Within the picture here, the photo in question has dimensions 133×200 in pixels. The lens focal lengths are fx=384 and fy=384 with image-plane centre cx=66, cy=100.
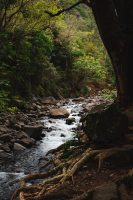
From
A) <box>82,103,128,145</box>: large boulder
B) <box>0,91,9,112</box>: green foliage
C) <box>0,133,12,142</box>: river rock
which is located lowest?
<box>0,133,12,142</box>: river rock

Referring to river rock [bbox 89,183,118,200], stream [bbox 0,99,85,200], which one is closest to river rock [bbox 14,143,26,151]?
stream [bbox 0,99,85,200]

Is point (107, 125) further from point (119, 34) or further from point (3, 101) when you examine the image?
point (3, 101)

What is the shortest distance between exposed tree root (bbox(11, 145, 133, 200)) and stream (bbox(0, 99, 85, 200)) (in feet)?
1.73

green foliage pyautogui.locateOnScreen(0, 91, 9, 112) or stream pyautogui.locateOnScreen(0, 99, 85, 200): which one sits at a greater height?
green foliage pyautogui.locateOnScreen(0, 91, 9, 112)

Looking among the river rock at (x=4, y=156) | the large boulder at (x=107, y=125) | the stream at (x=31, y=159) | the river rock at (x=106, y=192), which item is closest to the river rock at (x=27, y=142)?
the stream at (x=31, y=159)

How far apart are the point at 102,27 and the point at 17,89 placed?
12606mm

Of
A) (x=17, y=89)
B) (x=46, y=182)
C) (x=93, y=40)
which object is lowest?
(x=46, y=182)

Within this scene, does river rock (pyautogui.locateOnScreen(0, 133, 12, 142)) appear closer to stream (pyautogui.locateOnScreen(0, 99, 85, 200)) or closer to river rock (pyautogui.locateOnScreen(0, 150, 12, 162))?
stream (pyautogui.locateOnScreen(0, 99, 85, 200))

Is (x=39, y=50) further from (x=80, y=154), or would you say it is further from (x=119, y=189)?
(x=119, y=189)

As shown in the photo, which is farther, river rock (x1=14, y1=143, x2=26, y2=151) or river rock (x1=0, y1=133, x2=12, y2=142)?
river rock (x1=0, y1=133, x2=12, y2=142)

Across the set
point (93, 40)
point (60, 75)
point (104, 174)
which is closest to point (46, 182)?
point (104, 174)

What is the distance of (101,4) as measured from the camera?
930cm

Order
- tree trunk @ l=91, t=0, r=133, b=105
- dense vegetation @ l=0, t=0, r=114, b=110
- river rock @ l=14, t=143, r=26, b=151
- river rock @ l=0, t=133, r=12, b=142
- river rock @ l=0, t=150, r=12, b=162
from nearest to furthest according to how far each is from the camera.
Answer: tree trunk @ l=91, t=0, r=133, b=105 → river rock @ l=0, t=150, r=12, b=162 → river rock @ l=14, t=143, r=26, b=151 → river rock @ l=0, t=133, r=12, b=142 → dense vegetation @ l=0, t=0, r=114, b=110

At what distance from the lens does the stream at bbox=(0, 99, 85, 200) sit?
27.8 ft
